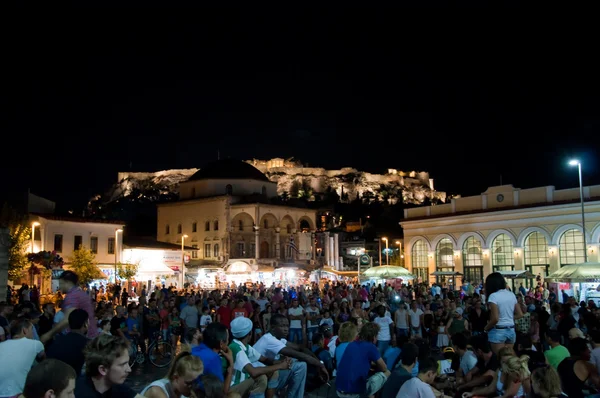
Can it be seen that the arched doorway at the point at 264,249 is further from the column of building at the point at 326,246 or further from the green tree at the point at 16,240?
the green tree at the point at 16,240

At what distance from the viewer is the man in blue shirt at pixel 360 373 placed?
22.6 feet

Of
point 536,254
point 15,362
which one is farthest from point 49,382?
point 536,254

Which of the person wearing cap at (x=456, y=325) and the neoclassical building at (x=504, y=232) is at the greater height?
the neoclassical building at (x=504, y=232)

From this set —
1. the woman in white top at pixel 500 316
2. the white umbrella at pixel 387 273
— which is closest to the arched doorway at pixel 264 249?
the white umbrella at pixel 387 273

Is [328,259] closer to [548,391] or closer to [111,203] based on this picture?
[548,391]

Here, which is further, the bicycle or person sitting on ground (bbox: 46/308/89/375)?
the bicycle

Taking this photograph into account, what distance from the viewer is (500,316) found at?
7922mm

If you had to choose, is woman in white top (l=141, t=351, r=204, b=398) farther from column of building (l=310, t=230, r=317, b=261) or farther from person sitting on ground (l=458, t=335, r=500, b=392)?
column of building (l=310, t=230, r=317, b=261)

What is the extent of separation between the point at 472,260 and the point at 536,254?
5.30 meters

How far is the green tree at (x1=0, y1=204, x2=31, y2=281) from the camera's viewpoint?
112 ft

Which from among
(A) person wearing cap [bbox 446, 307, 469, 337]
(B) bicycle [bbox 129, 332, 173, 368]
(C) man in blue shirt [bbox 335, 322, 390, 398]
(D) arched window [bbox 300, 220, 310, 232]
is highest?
(D) arched window [bbox 300, 220, 310, 232]

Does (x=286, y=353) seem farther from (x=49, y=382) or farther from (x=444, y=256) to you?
(x=444, y=256)

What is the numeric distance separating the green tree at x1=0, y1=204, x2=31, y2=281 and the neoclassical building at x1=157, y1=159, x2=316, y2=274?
2332 centimetres

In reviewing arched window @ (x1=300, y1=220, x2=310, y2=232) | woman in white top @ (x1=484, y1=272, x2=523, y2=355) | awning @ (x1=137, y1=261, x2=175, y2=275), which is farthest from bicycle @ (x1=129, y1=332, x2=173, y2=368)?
arched window @ (x1=300, y1=220, x2=310, y2=232)
